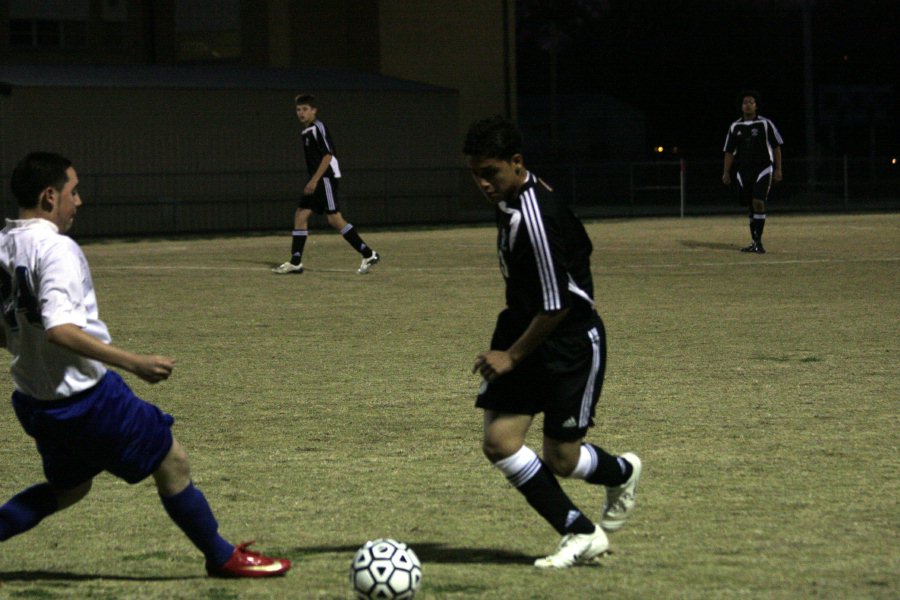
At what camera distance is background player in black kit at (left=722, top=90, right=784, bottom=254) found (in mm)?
21397

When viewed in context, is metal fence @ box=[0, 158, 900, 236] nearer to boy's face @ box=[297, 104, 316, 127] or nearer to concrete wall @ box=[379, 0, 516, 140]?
concrete wall @ box=[379, 0, 516, 140]

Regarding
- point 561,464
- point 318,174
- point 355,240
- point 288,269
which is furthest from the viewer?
point 288,269

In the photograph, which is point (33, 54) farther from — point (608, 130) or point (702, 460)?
point (702, 460)

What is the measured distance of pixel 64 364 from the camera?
500 centimetres

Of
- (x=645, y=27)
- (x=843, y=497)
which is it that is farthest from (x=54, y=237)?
(x=645, y=27)

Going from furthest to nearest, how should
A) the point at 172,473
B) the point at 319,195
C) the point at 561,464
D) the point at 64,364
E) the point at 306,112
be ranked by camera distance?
the point at 319,195 < the point at 306,112 < the point at 561,464 < the point at 172,473 < the point at 64,364

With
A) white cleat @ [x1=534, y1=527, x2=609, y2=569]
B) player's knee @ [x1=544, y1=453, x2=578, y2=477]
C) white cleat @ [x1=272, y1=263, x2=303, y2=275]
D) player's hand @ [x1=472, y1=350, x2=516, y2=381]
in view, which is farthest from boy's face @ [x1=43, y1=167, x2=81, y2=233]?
white cleat @ [x1=272, y1=263, x2=303, y2=275]

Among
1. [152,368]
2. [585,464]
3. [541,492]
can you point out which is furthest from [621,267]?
[152,368]

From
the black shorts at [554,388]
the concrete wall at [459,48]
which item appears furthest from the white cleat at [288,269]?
the concrete wall at [459,48]

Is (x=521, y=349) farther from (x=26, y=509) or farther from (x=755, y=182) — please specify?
(x=755, y=182)

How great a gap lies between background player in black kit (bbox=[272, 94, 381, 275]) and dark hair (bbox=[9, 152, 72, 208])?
1312 centimetres

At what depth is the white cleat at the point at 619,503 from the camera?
18.9ft

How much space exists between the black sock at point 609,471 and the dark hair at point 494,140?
115 centimetres

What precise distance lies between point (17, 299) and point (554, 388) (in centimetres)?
182
